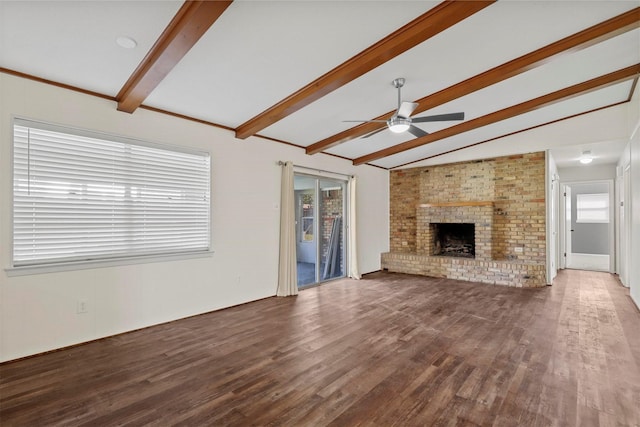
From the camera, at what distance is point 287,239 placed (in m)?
5.04

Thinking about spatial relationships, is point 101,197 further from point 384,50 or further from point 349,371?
point 384,50

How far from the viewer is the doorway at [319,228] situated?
5.82m

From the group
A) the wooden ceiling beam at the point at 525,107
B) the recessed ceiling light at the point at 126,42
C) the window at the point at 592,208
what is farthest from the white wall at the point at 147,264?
the window at the point at 592,208

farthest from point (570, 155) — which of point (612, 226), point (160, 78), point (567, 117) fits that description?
point (160, 78)

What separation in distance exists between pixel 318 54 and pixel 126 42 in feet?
5.28

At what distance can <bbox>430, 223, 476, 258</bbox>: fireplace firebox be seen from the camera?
7043 millimetres

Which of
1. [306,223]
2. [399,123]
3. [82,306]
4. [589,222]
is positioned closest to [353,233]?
[306,223]

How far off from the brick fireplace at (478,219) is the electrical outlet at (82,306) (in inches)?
229

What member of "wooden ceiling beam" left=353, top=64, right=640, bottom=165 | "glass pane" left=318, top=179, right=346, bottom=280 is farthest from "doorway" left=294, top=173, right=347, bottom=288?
"wooden ceiling beam" left=353, top=64, right=640, bottom=165

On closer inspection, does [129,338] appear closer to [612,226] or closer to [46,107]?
[46,107]

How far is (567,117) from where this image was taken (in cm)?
539

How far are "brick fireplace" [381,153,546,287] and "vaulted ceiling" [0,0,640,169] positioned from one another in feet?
6.04

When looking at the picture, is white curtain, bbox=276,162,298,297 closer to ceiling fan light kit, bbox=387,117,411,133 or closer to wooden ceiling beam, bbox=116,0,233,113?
ceiling fan light kit, bbox=387,117,411,133

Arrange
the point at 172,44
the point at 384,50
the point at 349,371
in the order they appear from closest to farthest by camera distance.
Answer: the point at 172,44 → the point at 349,371 → the point at 384,50
